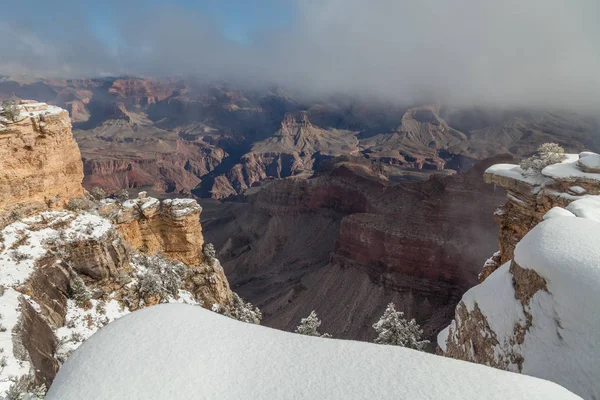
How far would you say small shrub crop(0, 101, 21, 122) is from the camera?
1825cm

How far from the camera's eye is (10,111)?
1825 cm

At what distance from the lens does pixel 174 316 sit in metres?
7.86

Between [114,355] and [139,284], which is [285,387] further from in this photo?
[139,284]

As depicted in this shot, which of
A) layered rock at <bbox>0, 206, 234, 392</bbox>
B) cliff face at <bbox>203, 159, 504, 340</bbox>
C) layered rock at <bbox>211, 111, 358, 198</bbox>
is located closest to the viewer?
layered rock at <bbox>0, 206, 234, 392</bbox>

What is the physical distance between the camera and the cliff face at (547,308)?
7512 mm

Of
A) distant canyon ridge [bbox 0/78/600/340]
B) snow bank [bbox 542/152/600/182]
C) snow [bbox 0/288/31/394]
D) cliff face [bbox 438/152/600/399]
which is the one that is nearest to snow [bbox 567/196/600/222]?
cliff face [bbox 438/152/600/399]

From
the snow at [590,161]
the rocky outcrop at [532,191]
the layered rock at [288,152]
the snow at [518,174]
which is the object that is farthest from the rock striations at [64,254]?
the layered rock at [288,152]

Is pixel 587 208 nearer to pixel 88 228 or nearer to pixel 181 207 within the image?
pixel 181 207

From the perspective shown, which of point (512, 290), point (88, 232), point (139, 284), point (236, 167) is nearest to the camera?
point (512, 290)

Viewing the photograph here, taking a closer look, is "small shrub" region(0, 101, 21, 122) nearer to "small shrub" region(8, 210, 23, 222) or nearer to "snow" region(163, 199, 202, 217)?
"small shrub" region(8, 210, 23, 222)

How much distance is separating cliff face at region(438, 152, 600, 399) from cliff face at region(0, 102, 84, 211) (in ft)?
74.7

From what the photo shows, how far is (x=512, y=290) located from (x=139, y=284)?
756 inches

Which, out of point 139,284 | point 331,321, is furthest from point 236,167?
point 139,284

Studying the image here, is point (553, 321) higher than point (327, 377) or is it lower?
lower
